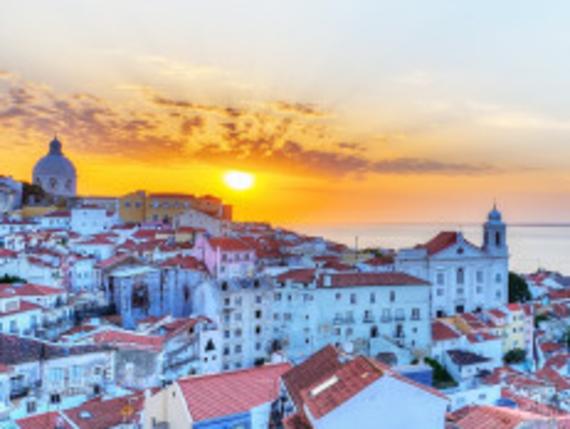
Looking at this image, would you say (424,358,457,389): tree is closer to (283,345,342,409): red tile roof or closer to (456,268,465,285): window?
(456,268,465,285): window

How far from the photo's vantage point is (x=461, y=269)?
142 feet

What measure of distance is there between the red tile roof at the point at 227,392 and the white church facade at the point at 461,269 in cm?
2900

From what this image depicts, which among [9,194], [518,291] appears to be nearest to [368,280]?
[518,291]

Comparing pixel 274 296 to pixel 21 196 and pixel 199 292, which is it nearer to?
pixel 199 292

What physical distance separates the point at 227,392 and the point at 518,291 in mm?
47753

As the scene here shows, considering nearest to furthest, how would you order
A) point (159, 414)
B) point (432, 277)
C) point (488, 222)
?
point (159, 414), point (432, 277), point (488, 222)

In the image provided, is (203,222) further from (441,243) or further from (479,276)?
(479,276)

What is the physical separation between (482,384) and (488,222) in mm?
22434

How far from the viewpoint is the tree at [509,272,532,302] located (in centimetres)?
5291

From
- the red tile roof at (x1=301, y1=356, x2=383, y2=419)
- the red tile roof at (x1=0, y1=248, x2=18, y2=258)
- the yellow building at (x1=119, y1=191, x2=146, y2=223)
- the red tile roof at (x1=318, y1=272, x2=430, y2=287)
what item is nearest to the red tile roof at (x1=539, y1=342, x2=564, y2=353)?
the red tile roof at (x1=318, y1=272, x2=430, y2=287)

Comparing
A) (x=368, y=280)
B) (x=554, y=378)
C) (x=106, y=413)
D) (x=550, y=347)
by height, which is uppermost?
(x=368, y=280)

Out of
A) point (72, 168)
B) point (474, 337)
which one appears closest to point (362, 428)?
point (474, 337)

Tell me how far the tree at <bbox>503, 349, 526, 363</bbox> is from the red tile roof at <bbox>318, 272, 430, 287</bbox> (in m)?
8.94

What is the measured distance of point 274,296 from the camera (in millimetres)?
30938
